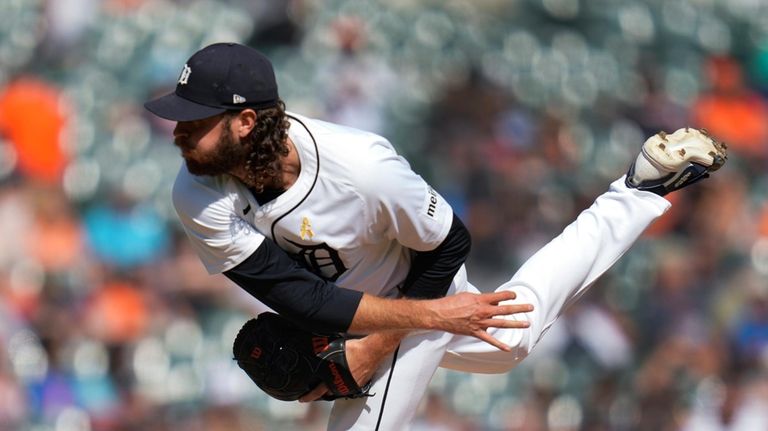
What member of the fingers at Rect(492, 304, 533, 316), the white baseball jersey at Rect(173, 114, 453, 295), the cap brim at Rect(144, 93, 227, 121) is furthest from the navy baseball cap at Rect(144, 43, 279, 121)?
the fingers at Rect(492, 304, 533, 316)

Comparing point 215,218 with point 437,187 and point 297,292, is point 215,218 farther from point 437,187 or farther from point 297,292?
point 437,187

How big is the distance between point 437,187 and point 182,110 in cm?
414

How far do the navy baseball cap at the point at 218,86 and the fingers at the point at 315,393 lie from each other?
995 mm

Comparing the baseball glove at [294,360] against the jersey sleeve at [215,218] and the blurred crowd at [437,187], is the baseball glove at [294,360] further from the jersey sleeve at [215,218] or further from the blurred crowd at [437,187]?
the blurred crowd at [437,187]

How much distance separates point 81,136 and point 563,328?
318cm

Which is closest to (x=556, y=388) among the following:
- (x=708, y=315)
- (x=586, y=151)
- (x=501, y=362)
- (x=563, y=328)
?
(x=563, y=328)

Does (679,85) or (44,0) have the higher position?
(44,0)

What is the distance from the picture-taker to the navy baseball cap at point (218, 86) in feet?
12.4

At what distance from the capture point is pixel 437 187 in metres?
7.79

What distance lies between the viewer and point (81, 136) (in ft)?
25.7

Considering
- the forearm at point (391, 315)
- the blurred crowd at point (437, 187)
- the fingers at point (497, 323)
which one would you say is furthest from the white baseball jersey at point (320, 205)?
the blurred crowd at point (437, 187)

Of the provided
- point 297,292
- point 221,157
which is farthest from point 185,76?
point 297,292

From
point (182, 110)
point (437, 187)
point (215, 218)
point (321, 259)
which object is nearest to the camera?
point (182, 110)

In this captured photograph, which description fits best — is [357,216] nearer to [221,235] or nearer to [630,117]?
[221,235]
